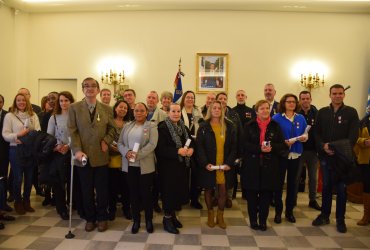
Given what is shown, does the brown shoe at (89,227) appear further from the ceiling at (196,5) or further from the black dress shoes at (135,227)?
the ceiling at (196,5)

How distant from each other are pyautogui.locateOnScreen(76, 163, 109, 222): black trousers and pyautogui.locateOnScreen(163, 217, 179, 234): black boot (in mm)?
701

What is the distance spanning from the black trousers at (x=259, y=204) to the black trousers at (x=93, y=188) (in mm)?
1698

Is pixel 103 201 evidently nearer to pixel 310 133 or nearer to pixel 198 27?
pixel 310 133

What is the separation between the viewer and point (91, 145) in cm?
338

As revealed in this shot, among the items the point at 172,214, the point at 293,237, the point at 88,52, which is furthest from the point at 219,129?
the point at 88,52

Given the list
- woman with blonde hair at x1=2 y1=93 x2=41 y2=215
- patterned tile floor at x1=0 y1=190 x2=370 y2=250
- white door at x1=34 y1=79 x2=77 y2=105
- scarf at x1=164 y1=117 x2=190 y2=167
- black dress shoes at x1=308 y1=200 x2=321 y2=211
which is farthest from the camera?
white door at x1=34 y1=79 x2=77 y2=105

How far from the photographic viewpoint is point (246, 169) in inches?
142

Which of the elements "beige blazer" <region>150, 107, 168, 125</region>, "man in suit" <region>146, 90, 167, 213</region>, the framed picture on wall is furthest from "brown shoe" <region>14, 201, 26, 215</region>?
the framed picture on wall

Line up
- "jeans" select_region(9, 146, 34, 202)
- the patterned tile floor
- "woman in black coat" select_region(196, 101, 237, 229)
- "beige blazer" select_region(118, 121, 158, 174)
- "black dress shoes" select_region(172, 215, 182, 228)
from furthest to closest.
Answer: "jeans" select_region(9, 146, 34, 202) → "black dress shoes" select_region(172, 215, 182, 228) → "woman in black coat" select_region(196, 101, 237, 229) → "beige blazer" select_region(118, 121, 158, 174) → the patterned tile floor

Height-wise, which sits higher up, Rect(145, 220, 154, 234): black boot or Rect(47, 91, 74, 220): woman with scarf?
Rect(47, 91, 74, 220): woman with scarf

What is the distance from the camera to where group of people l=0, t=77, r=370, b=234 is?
342 cm

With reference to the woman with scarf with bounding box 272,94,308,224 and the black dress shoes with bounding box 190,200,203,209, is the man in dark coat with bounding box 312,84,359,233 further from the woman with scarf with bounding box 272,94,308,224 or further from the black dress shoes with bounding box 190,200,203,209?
the black dress shoes with bounding box 190,200,203,209

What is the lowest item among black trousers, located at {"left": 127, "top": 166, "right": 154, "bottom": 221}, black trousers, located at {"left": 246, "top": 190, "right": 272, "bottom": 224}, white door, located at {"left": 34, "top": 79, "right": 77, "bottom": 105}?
black trousers, located at {"left": 246, "top": 190, "right": 272, "bottom": 224}

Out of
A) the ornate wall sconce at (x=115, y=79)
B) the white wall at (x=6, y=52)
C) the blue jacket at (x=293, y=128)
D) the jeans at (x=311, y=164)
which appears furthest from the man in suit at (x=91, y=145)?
the white wall at (x=6, y=52)
